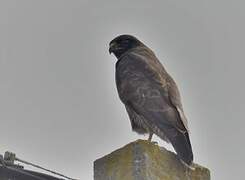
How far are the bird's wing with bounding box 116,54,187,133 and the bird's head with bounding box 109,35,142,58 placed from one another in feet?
2.83

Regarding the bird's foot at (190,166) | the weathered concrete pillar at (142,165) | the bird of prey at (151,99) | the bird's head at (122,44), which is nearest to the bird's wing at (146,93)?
the bird of prey at (151,99)

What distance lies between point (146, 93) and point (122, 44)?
2.09 metres

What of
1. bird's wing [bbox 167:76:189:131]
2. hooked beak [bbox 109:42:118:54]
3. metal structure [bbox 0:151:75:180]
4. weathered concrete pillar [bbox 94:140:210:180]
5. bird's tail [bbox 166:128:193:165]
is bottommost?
metal structure [bbox 0:151:75:180]

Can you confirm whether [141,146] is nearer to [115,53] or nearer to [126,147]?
[126,147]

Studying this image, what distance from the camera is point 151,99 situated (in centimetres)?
590

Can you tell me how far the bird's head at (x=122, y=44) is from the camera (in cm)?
801

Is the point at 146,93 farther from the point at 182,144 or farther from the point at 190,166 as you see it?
the point at 190,166

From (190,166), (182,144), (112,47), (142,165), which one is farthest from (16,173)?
(112,47)

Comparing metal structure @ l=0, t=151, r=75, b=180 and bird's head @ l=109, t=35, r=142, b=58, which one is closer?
metal structure @ l=0, t=151, r=75, b=180

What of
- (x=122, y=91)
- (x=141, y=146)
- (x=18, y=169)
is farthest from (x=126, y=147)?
(x=122, y=91)

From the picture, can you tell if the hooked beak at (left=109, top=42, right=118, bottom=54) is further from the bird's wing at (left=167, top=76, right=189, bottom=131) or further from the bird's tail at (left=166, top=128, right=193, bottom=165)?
the bird's tail at (left=166, top=128, right=193, bottom=165)

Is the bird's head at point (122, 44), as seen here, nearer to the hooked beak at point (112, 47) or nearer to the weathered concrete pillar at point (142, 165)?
the hooked beak at point (112, 47)

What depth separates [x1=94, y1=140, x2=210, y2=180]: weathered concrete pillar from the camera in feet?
12.5

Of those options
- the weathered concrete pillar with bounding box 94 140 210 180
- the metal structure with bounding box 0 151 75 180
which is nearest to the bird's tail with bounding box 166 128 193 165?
the weathered concrete pillar with bounding box 94 140 210 180
